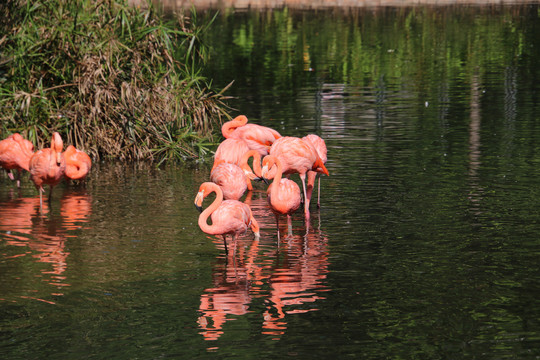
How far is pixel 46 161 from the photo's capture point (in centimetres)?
1069

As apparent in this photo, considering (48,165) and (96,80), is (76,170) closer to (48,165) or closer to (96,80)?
(48,165)

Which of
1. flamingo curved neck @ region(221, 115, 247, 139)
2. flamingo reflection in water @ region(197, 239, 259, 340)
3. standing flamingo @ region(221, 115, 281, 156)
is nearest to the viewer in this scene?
flamingo reflection in water @ region(197, 239, 259, 340)

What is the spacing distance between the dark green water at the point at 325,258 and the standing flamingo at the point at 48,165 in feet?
1.17

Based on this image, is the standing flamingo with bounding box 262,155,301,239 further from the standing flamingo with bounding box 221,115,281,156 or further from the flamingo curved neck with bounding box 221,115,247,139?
the flamingo curved neck with bounding box 221,115,247,139

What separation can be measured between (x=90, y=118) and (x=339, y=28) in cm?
2376

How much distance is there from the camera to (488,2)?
44969mm

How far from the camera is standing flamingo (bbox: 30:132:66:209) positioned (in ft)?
35.0

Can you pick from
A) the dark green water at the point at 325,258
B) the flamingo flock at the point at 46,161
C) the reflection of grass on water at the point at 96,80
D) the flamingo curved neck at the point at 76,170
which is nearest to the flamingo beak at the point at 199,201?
the dark green water at the point at 325,258

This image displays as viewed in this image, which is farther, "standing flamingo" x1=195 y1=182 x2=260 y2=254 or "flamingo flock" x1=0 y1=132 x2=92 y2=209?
"flamingo flock" x1=0 y1=132 x2=92 y2=209

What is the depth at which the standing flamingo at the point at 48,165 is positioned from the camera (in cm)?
1068

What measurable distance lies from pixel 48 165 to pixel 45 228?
121cm

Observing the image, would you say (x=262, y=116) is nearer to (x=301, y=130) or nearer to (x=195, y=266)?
(x=301, y=130)

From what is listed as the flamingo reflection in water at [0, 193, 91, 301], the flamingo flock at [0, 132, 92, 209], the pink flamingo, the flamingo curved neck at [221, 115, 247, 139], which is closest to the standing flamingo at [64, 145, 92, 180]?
the flamingo flock at [0, 132, 92, 209]

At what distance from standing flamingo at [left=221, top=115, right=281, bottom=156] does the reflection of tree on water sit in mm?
2844
